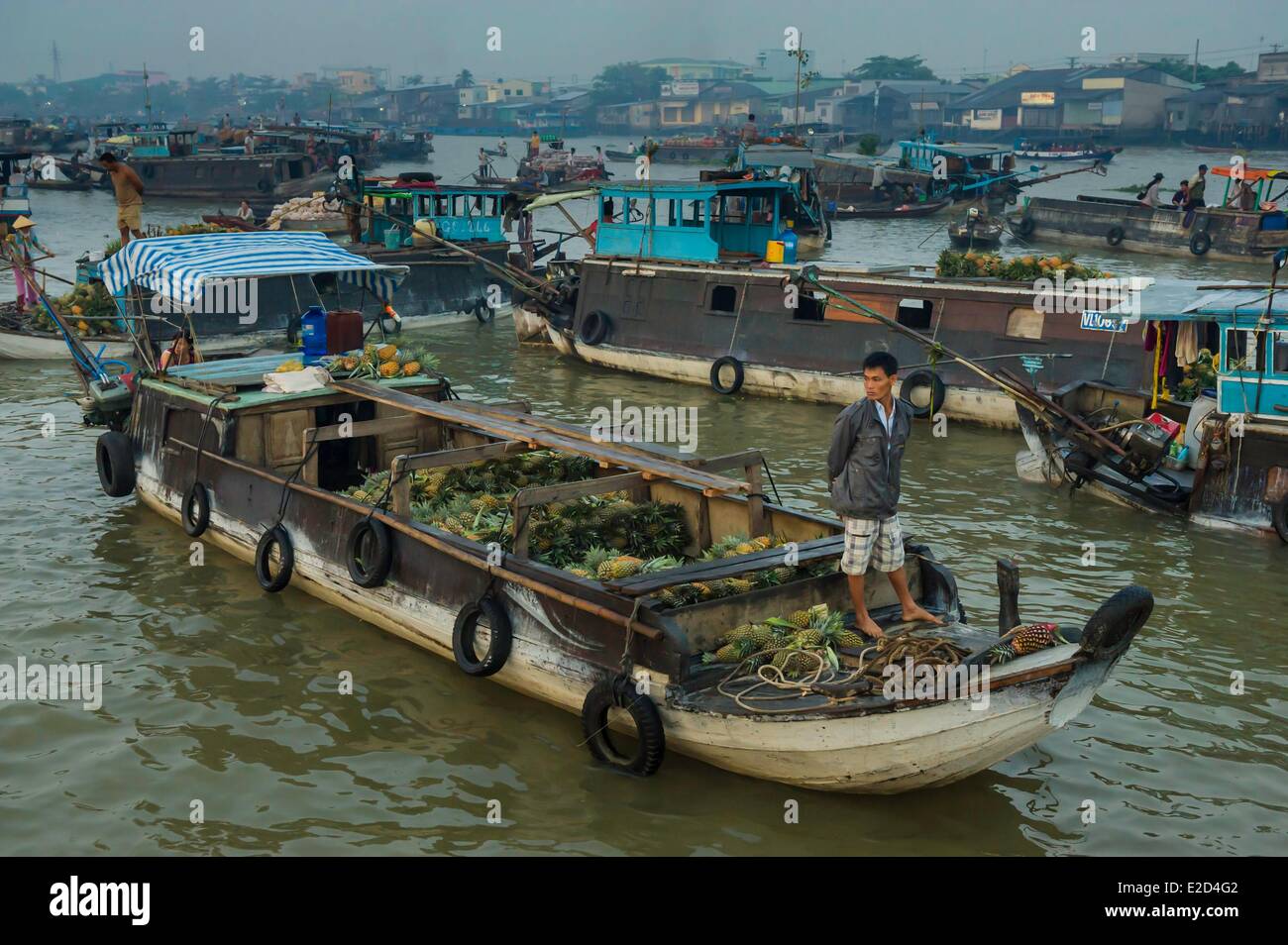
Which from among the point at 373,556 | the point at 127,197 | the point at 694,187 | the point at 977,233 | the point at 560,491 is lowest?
the point at 373,556

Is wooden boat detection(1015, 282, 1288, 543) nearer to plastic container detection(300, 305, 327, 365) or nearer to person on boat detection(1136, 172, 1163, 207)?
plastic container detection(300, 305, 327, 365)

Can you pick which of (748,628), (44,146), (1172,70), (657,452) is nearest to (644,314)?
(657,452)

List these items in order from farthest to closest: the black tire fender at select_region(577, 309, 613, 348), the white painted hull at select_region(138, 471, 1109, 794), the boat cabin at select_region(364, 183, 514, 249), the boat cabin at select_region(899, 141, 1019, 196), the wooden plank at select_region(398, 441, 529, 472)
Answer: the boat cabin at select_region(899, 141, 1019, 196)
the boat cabin at select_region(364, 183, 514, 249)
the black tire fender at select_region(577, 309, 613, 348)
the wooden plank at select_region(398, 441, 529, 472)
the white painted hull at select_region(138, 471, 1109, 794)

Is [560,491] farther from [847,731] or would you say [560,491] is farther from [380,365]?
[380,365]

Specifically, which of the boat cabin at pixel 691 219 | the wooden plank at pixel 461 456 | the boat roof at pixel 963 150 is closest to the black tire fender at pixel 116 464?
the wooden plank at pixel 461 456

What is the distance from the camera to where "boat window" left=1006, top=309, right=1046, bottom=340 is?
17844 mm

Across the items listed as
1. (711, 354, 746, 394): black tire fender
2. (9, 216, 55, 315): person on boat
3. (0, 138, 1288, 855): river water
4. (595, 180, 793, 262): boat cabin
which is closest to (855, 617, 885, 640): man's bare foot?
(0, 138, 1288, 855): river water

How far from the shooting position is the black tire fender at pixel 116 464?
13492 millimetres

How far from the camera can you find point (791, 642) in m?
7.95

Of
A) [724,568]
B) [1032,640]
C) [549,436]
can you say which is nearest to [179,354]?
[549,436]

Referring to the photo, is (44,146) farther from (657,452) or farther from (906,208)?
(657,452)

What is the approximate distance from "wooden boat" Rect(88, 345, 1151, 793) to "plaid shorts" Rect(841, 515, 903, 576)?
13.0 inches

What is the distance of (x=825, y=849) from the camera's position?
7.39 metres

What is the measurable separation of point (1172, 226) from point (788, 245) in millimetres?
20735
